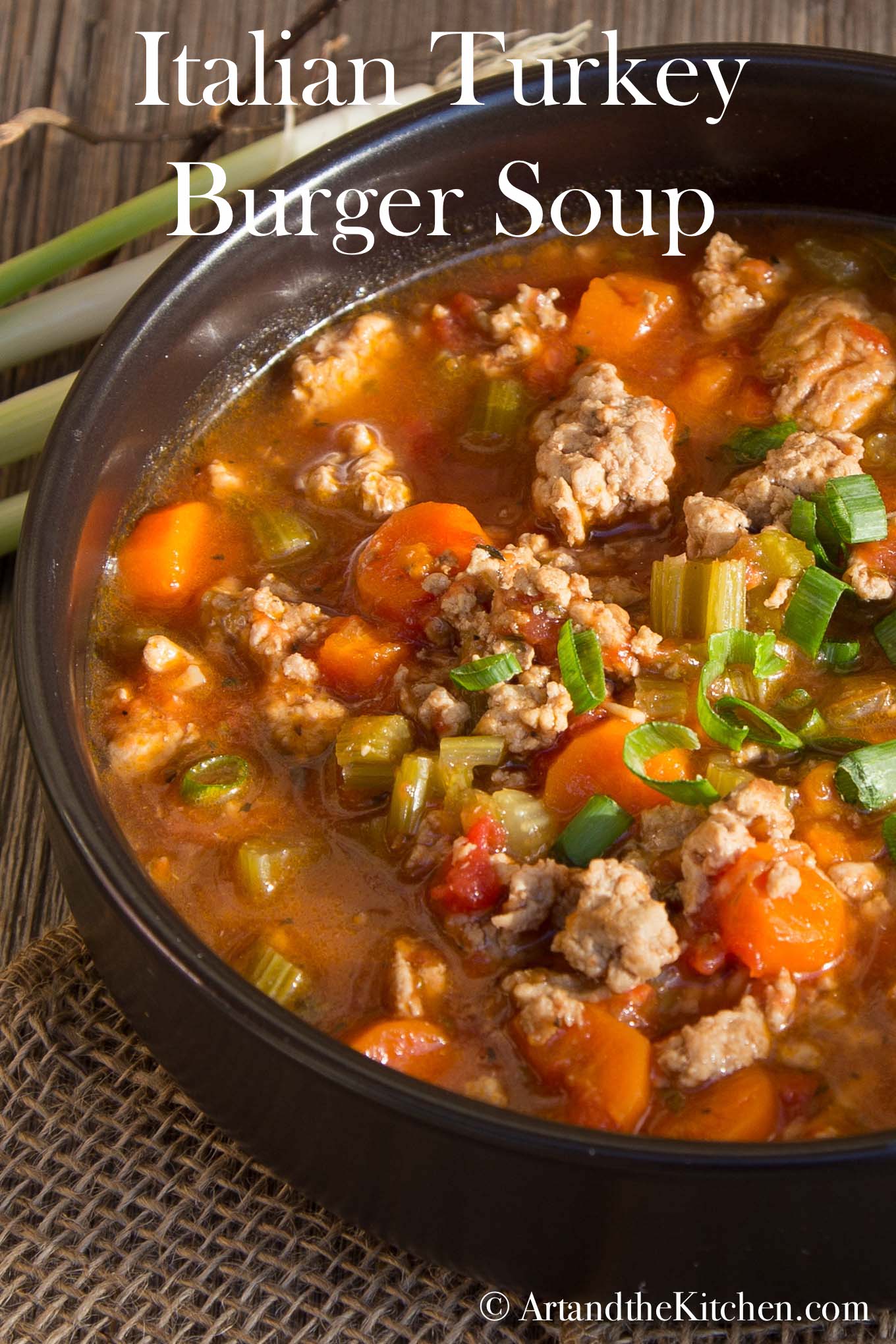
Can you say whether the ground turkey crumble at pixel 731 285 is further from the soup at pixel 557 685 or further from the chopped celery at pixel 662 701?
the chopped celery at pixel 662 701

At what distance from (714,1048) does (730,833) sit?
1.63 feet

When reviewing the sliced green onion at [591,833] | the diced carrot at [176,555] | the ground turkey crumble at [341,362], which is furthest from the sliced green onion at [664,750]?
the ground turkey crumble at [341,362]

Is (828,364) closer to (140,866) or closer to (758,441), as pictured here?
(758,441)

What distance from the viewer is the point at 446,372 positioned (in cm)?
502

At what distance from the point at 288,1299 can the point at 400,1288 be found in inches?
10.7

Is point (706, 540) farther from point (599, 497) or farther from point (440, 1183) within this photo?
point (440, 1183)

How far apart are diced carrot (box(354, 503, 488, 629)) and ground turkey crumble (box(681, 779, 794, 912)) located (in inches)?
42.6

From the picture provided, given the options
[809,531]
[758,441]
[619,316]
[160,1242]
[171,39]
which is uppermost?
[171,39]

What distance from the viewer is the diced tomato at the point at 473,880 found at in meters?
3.74

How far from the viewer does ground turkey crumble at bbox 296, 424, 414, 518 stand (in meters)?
Answer: 4.62

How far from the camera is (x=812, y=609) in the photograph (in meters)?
4.14

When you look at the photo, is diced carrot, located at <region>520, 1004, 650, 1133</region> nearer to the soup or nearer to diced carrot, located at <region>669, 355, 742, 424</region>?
the soup

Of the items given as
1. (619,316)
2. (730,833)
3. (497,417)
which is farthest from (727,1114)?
Result: (619,316)

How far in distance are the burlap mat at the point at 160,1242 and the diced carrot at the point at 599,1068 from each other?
1.87 feet
